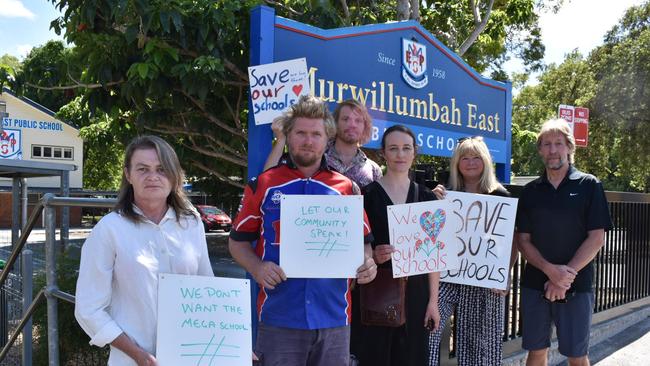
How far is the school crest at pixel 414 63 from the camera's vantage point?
4.92m

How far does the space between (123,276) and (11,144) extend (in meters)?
30.4

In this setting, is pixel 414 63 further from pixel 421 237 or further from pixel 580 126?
pixel 580 126

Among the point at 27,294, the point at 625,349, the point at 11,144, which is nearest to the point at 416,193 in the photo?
the point at 27,294

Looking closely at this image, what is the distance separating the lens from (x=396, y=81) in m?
4.85

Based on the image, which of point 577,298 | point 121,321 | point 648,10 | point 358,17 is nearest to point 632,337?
point 577,298

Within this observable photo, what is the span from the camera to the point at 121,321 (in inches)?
83.1

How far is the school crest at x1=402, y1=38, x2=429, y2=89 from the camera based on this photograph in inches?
194

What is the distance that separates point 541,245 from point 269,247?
216cm

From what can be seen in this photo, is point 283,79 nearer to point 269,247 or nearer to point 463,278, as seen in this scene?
point 269,247

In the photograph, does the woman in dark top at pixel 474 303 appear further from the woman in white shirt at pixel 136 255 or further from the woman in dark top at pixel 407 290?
the woman in white shirt at pixel 136 255

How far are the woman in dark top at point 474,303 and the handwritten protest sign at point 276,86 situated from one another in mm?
1191

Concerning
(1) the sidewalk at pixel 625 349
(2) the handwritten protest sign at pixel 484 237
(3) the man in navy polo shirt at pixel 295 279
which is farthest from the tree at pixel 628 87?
(3) the man in navy polo shirt at pixel 295 279

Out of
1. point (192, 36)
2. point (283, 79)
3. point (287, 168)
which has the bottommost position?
point (287, 168)

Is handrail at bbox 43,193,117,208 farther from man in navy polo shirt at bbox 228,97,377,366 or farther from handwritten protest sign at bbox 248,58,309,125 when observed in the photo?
handwritten protest sign at bbox 248,58,309,125
